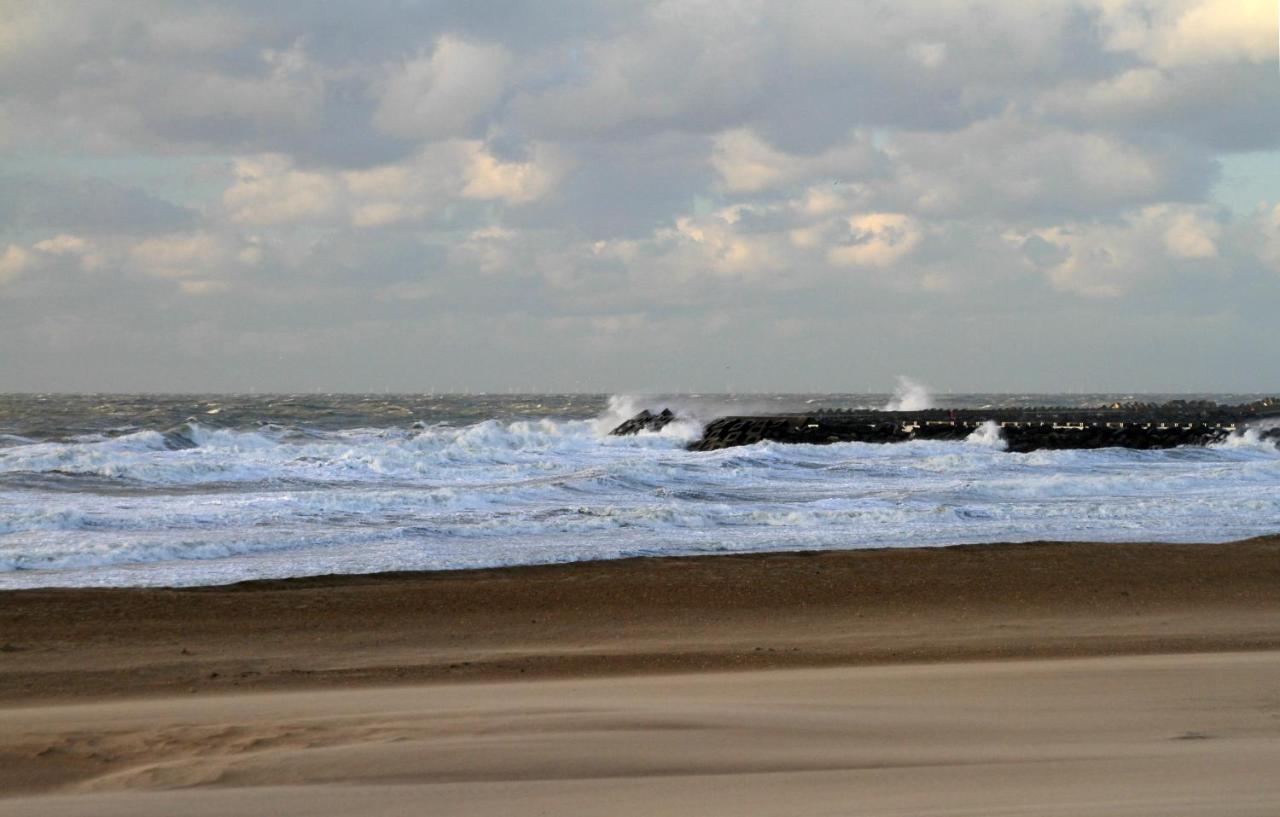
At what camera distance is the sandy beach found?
6.00 meters

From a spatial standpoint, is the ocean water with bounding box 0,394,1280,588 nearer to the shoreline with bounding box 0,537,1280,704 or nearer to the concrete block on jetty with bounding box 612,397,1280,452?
the shoreline with bounding box 0,537,1280,704

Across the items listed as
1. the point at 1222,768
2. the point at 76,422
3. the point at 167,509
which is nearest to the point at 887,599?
the point at 1222,768

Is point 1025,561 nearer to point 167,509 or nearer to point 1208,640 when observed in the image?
point 1208,640

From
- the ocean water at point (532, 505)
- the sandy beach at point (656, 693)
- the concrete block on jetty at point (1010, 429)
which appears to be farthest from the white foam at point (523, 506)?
the concrete block on jetty at point (1010, 429)

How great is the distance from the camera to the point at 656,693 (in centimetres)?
836

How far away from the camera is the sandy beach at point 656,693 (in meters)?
6.00

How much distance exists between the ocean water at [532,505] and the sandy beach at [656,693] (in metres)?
1.85

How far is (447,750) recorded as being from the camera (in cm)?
665

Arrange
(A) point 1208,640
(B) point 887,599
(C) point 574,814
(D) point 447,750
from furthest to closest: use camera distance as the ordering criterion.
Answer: (B) point 887,599 < (A) point 1208,640 < (D) point 447,750 < (C) point 574,814

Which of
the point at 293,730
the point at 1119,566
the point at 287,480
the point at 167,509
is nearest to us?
the point at 293,730

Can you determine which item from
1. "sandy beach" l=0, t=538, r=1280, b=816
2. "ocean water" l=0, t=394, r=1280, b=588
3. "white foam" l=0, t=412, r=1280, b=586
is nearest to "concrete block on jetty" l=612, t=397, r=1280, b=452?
"ocean water" l=0, t=394, r=1280, b=588

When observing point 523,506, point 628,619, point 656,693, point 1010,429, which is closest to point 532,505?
point 523,506

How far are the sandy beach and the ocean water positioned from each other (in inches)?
73.0

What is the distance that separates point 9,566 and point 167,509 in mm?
5140
